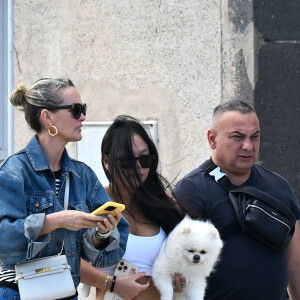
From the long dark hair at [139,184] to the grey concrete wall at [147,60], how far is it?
1.82 m

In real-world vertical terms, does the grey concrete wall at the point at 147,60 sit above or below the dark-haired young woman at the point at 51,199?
above

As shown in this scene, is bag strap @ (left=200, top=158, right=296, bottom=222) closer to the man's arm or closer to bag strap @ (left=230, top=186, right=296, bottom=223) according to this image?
bag strap @ (left=230, top=186, right=296, bottom=223)

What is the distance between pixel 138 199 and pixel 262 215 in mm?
763

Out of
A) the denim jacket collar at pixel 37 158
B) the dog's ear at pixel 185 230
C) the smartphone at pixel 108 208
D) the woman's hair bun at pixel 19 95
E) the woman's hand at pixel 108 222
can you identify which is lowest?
the dog's ear at pixel 185 230

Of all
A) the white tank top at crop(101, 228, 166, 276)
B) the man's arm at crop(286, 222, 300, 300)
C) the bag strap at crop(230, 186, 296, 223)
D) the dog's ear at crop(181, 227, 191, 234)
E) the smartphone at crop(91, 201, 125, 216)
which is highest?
the smartphone at crop(91, 201, 125, 216)

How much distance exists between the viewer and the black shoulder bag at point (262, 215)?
14.6ft

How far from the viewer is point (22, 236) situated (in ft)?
10.7

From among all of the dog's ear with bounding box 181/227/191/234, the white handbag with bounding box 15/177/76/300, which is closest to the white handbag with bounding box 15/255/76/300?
the white handbag with bounding box 15/177/76/300

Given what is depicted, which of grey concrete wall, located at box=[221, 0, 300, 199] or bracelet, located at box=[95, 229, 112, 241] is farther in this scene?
grey concrete wall, located at box=[221, 0, 300, 199]

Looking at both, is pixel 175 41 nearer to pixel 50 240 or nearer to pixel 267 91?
pixel 267 91

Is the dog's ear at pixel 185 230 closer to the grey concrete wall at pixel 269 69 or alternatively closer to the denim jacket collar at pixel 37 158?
the denim jacket collar at pixel 37 158

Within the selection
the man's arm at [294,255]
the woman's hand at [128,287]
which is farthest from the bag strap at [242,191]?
the woman's hand at [128,287]

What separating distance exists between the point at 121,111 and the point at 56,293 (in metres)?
3.15

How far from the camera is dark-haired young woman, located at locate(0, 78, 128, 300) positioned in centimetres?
326
